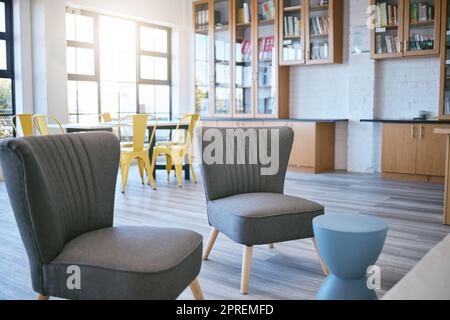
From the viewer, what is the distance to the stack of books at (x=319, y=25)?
6.61 metres

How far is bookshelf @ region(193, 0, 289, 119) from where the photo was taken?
23.6ft

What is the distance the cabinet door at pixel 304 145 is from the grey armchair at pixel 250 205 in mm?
3654

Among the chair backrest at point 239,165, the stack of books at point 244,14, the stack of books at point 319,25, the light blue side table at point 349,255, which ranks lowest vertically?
the light blue side table at point 349,255

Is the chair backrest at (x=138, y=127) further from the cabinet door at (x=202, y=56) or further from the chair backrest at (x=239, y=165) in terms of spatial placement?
the cabinet door at (x=202, y=56)

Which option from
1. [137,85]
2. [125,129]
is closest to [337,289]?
[125,129]

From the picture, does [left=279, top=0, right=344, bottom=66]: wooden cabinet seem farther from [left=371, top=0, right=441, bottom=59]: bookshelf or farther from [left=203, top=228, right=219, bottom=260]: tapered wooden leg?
[left=203, top=228, right=219, bottom=260]: tapered wooden leg

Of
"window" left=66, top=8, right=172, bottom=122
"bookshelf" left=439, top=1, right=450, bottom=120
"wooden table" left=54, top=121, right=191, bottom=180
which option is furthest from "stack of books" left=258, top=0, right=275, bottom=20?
"bookshelf" left=439, top=1, right=450, bottom=120

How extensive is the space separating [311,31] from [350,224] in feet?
16.9

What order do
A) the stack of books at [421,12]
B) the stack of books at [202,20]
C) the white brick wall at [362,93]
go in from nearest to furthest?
the stack of books at [421,12] → the white brick wall at [362,93] → the stack of books at [202,20]

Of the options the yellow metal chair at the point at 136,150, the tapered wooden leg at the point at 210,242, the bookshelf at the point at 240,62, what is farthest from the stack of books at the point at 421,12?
the tapered wooden leg at the point at 210,242

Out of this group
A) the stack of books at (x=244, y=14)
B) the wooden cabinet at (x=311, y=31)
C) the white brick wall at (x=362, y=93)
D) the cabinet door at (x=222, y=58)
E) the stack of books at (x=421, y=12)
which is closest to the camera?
the stack of books at (x=421, y=12)

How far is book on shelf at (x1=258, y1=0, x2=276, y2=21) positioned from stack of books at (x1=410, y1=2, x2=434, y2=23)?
198 centimetres

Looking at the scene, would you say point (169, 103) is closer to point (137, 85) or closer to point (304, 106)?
point (137, 85)

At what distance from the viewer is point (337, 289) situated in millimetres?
1951
